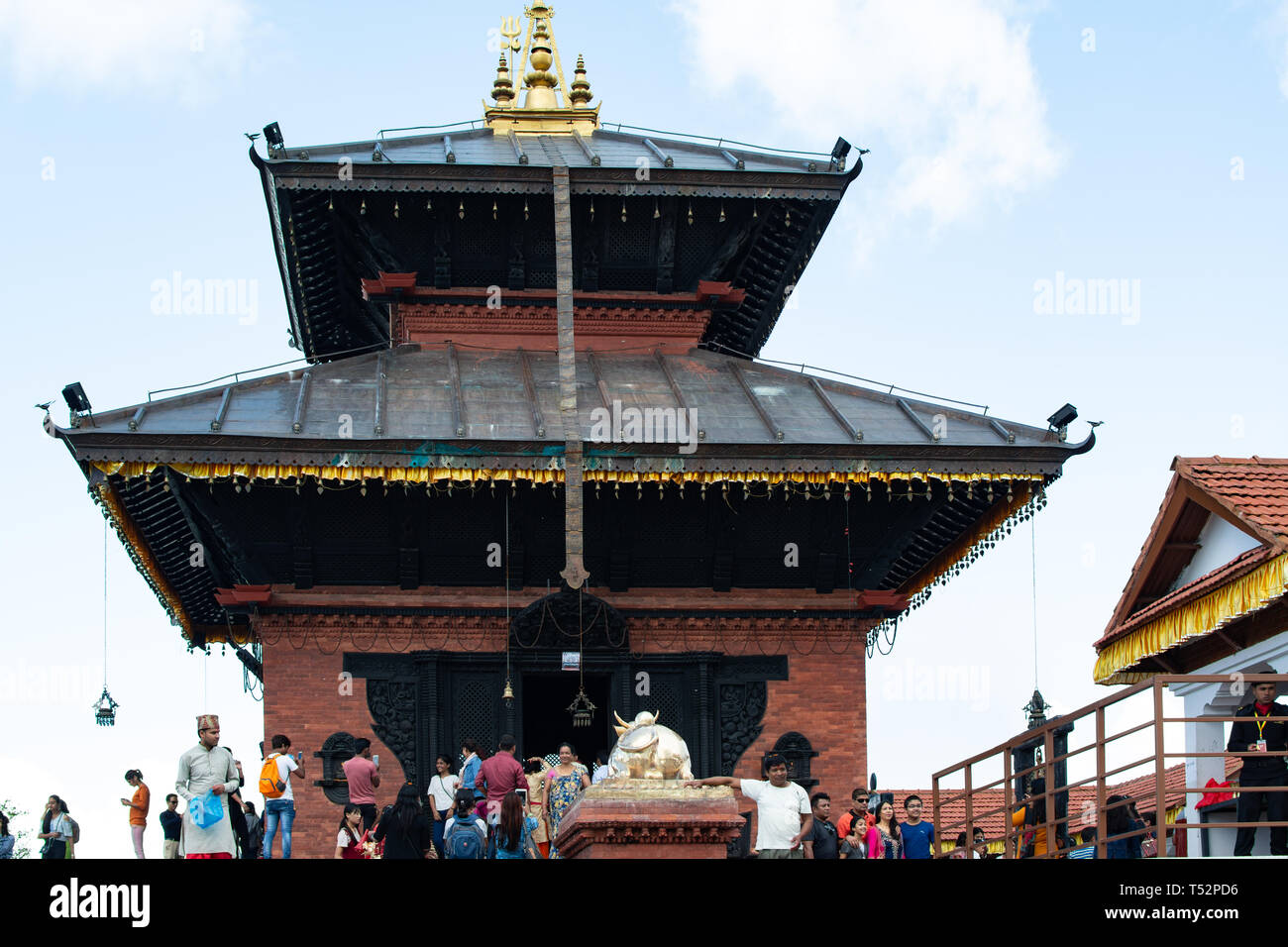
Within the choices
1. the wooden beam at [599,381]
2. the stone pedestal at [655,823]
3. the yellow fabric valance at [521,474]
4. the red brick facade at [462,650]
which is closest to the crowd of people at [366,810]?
the red brick facade at [462,650]

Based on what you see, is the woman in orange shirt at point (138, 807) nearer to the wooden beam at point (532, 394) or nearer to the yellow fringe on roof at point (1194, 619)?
the wooden beam at point (532, 394)

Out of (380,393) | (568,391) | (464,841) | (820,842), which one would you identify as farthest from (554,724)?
(820,842)

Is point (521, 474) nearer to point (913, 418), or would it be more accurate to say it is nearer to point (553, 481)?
point (553, 481)

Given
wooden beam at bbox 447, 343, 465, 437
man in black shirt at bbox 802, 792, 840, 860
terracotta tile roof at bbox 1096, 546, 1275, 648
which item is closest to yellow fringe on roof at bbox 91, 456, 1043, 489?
wooden beam at bbox 447, 343, 465, 437

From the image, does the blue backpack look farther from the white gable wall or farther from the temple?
the white gable wall

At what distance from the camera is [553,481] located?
2014cm

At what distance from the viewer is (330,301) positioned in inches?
1005

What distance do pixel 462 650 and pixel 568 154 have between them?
268 inches

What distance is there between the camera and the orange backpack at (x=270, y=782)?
56.9 ft

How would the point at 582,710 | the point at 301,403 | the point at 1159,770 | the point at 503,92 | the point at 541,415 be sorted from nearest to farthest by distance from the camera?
the point at 1159,770 < the point at 582,710 < the point at 301,403 < the point at 541,415 < the point at 503,92
